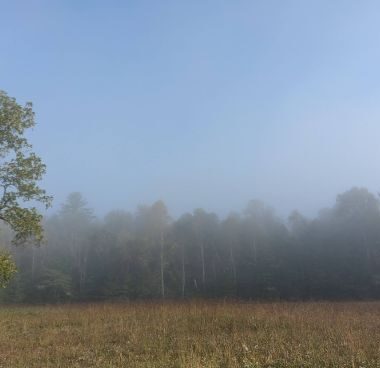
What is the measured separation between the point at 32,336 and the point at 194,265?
2348 inches

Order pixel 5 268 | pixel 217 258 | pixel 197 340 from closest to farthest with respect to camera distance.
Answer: pixel 197 340 → pixel 5 268 → pixel 217 258

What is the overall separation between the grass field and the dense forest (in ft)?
122

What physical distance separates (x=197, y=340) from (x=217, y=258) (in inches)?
2441

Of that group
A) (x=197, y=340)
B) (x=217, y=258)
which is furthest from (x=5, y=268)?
(x=217, y=258)

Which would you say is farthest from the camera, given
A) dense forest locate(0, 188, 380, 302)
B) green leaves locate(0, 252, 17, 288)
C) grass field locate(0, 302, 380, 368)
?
dense forest locate(0, 188, 380, 302)

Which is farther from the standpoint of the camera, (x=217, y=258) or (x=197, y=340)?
(x=217, y=258)

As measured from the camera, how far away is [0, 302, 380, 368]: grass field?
353 inches

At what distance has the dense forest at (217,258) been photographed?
56781mm

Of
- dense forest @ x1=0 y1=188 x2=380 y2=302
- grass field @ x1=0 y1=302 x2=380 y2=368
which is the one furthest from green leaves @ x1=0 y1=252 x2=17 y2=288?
dense forest @ x1=0 y1=188 x2=380 y2=302

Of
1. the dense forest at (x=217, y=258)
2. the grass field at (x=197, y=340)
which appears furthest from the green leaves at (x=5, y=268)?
the dense forest at (x=217, y=258)

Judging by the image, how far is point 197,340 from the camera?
1133 cm

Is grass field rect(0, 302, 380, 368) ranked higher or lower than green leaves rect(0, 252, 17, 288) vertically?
lower

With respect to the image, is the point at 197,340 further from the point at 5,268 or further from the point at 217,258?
the point at 217,258

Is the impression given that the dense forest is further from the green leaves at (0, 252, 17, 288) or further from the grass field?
the green leaves at (0, 252, 17, 288)
